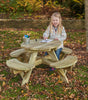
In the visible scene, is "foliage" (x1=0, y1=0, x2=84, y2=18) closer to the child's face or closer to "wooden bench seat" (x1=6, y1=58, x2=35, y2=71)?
the child's face

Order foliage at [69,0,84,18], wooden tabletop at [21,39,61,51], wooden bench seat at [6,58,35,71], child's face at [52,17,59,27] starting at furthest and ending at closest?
foliage at [69,0,84,18] → child's face at [52,17,59,27] → wooden tabletop at [21,39,61,51] → wooden bench seat at [6,58,35,71]

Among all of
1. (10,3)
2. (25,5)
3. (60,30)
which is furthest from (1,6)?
(60,30)

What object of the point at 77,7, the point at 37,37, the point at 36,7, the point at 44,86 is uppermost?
the point at 36,7

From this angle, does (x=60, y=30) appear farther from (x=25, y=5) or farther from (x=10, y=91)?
(x=25, y=5)

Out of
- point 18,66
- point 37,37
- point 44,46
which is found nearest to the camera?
point 18,66


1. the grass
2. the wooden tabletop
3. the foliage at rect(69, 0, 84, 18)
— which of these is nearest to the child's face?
the wooden tabletop

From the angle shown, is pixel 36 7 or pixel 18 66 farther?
pixel 36 7

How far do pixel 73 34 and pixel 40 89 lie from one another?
465 centimetres

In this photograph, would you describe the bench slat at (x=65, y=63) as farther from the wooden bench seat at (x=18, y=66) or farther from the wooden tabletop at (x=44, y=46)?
the wooden bench seat at (x=18, y=66)

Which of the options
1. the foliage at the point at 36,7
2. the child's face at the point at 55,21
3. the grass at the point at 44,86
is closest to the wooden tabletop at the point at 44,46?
the child's face at the point at 55,21

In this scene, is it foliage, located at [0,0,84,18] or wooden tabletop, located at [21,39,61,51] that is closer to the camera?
wooden tabletop, located at [21,39,61,51]

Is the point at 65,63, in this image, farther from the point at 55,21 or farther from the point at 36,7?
the point at 36,7

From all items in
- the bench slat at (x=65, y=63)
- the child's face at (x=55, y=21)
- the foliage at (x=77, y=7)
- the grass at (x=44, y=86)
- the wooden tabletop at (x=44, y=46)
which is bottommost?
the grass at (x=44, y=86)

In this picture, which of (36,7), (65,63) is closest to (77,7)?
(36,7)
